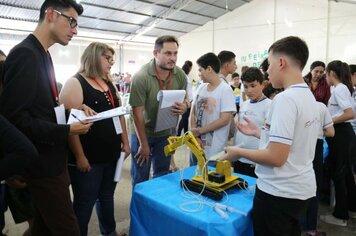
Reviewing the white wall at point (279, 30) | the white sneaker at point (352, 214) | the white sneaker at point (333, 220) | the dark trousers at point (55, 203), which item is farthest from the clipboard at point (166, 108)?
the white wall at point (279, 30)

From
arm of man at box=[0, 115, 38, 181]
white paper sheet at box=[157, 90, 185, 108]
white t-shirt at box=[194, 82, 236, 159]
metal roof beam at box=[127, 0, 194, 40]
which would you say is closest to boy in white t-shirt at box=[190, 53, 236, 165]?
white t-shirt at box=[194, 82, 236, 159]

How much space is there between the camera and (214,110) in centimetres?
208

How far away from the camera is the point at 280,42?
115 cm

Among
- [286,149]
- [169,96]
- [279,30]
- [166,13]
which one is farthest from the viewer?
[166,13]

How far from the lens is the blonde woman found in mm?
1521

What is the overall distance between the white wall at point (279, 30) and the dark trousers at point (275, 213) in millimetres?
7792

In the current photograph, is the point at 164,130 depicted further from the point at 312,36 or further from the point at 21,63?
the point at 312,36

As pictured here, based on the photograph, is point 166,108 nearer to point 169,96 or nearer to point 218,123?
point 169,96

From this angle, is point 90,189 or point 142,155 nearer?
point 90,189

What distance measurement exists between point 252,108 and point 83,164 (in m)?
1.19

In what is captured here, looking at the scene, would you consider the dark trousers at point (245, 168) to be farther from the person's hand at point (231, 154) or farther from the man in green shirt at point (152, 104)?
the person's hand at point (231, 154)

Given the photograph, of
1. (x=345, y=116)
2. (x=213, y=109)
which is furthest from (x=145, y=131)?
A: (x=345, y=116)

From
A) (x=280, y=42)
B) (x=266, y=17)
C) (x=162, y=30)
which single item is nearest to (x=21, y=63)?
(x=280, y=42)

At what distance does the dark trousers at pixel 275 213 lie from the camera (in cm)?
112
